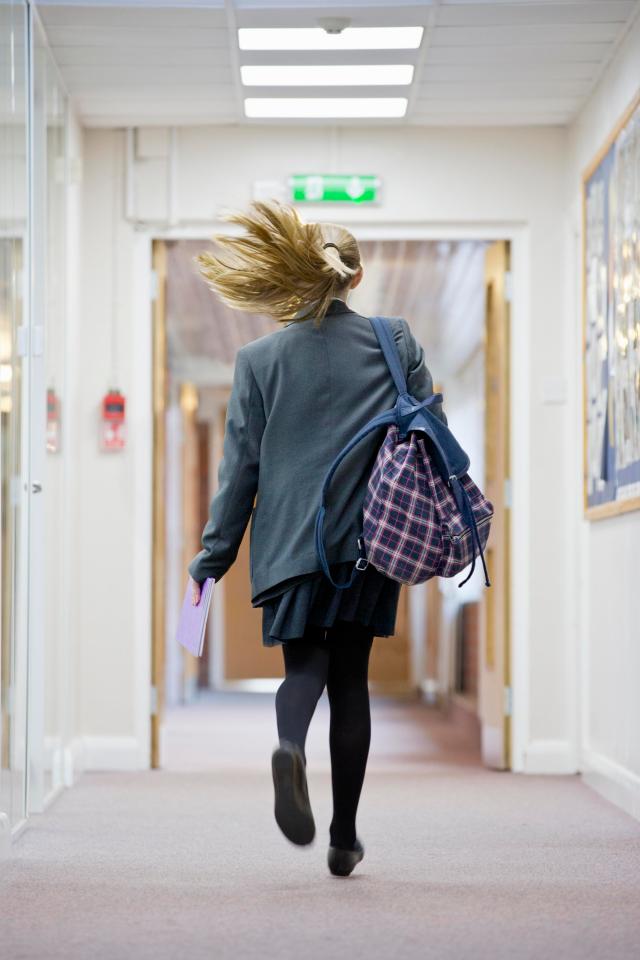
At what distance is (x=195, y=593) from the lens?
2.81 m

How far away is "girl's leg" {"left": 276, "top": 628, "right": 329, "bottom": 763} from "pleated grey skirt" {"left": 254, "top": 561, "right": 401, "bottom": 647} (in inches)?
1.3

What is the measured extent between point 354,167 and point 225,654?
7.30 m

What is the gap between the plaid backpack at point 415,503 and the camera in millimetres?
2615

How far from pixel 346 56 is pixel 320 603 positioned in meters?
2.39

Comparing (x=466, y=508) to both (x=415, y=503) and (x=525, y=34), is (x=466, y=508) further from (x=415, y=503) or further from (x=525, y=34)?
(x=525, y=34)

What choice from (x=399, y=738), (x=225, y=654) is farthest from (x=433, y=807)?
(x=225, y=654)

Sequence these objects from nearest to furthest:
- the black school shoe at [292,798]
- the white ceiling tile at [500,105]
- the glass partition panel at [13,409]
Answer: the black school shoe at [292,798]
the glass partition panel at [13,409]
the white ceiling tile at [500,105]

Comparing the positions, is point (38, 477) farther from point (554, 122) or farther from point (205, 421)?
point (205, 421)

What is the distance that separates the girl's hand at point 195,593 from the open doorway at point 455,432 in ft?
8.02

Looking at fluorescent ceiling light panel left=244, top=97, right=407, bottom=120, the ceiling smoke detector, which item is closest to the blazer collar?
the ceiling smoke detector

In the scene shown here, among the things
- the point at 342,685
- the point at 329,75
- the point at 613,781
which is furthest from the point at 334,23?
the point at 613,781

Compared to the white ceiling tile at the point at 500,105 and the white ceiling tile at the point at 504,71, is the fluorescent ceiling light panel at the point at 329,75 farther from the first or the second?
the white ceiling tile at the point at 500,105

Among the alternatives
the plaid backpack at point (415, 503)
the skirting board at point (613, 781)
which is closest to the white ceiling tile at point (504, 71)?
the plaid backpack at point (415, 503)

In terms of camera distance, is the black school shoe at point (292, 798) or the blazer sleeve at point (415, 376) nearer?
the black school shoe at point (292, 798)
